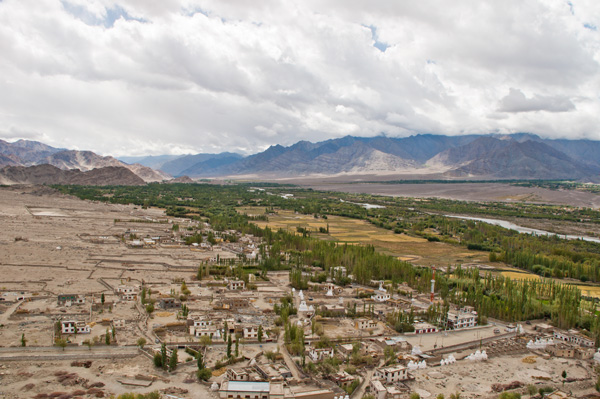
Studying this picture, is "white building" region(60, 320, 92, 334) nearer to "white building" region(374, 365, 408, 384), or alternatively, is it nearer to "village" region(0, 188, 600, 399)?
"village" region(0, 188, 600, 399)

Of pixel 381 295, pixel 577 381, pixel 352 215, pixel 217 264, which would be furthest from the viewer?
pixel 352 215

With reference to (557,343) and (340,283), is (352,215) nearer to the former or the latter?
(340,283)

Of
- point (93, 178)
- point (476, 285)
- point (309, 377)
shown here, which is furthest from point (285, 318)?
point (93, 178)

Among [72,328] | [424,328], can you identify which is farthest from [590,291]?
[72,328]

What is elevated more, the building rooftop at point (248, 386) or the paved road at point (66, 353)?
the building rooftop at point (248, 386)

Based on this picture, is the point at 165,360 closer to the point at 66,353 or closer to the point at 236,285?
the point at 66,353

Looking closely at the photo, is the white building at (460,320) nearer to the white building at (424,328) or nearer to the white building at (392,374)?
the white building at (424,328)

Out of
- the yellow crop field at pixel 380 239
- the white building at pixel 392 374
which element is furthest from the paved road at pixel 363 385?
the yellow crop field at pixel 380 239

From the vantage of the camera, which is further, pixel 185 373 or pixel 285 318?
pixel 285 318
